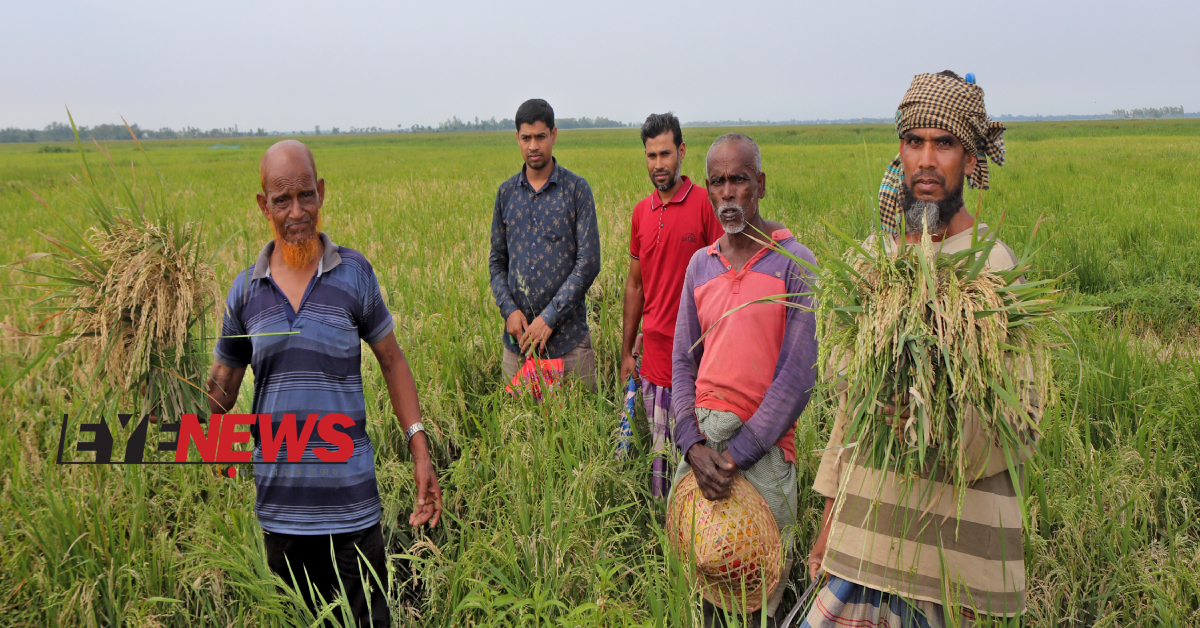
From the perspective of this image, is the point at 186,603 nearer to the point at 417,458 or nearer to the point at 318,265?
the point at 417,458

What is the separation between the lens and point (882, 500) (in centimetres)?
164

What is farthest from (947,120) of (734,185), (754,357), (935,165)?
(754,357)

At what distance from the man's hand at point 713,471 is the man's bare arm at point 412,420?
84cm

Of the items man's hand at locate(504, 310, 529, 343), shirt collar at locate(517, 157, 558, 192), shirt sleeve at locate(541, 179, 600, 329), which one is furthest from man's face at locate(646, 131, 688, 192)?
man's hand at locate(504, 310, 529, 343)

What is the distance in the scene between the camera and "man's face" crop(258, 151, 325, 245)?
75.4 inches

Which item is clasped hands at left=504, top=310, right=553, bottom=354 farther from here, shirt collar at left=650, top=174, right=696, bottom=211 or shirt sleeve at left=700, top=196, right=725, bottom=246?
shirt sleeve at left=700, top=196, right=725, bottom=246

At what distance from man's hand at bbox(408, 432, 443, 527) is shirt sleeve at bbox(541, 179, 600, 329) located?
3.95 ft

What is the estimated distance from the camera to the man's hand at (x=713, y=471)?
1979 millimetres

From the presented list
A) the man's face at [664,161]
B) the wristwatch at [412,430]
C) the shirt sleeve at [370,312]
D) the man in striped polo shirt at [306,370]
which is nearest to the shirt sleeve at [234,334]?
the man in striped polo shirt at [306,370]

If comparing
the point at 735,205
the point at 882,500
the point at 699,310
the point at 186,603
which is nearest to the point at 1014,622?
the point at 882,500

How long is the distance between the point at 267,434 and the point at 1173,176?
13437 millimetres

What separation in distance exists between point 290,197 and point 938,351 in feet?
5.82

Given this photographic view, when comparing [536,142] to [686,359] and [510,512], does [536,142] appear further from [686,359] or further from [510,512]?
[510,512]

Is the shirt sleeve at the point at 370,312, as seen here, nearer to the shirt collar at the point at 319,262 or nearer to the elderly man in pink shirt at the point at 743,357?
the shirt collar at the point at 319,262
